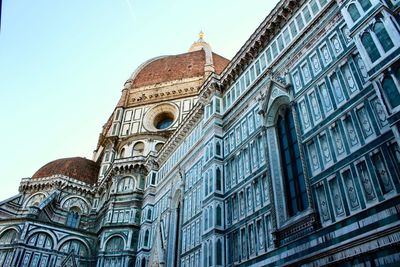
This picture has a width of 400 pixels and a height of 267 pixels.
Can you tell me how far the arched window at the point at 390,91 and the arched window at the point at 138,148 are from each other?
24.2 meters

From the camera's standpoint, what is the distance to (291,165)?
12.3 metres

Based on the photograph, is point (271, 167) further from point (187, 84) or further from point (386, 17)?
point (187, 84)

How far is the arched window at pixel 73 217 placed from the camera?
29.6 m

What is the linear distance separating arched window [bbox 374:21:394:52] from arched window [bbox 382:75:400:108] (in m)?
0.90

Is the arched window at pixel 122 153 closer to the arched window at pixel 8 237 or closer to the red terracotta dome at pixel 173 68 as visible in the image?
the red terracotta dome at pixel 173 68

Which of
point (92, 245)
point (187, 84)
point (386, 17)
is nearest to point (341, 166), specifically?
point (386, 17)

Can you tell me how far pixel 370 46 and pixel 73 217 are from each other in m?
27.8

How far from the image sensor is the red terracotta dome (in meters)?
37.7

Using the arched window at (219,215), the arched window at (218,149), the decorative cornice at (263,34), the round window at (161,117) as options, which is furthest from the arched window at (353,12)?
the round window at (161,117)

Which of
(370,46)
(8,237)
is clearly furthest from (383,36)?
(8,237)

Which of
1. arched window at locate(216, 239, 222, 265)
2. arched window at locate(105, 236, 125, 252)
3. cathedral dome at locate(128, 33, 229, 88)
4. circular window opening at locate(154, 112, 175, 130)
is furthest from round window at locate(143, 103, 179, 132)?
arched window at locate(216, 239, 222, 265)

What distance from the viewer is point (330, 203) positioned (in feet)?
31.6

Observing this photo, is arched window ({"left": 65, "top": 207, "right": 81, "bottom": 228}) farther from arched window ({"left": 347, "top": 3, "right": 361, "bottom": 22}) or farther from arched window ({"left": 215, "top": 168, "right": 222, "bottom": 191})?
arched window ({"left": 347, "top": 3, "right": 361, "bottom": 22})

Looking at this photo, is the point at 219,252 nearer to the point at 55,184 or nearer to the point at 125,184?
the point at 125,184
